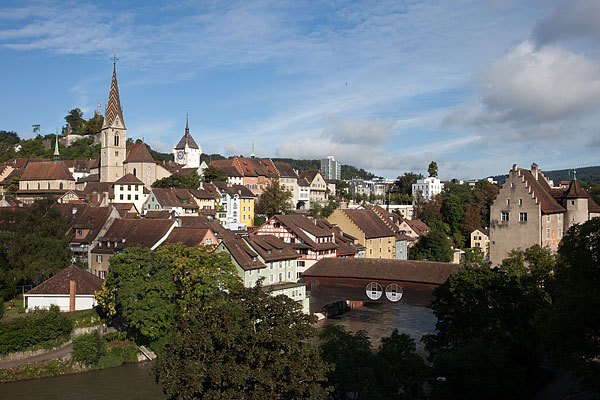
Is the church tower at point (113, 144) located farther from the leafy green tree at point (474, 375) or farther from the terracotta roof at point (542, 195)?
the leafy green tree at point (474, 375)

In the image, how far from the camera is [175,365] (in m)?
16.6

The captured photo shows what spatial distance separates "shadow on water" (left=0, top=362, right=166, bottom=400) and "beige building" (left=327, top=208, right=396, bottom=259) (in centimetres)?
3088

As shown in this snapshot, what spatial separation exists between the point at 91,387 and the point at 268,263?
17.5 m

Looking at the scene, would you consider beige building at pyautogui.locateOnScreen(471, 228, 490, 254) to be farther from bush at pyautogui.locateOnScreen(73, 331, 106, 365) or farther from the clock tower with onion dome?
bush at pyautogui.locateOnScreen(73, 331, 106, 365)

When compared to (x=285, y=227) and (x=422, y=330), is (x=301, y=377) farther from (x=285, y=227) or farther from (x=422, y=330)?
(x=285, y=227)

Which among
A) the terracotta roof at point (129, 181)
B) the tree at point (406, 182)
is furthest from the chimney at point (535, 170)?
the tree at point (406, 182)

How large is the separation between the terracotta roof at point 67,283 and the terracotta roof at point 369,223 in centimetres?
2773

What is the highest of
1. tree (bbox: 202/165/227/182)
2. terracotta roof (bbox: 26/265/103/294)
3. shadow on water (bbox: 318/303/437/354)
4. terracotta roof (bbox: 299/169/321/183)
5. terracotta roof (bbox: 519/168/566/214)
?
terracotta roof (bbox: 299/169/321/183)

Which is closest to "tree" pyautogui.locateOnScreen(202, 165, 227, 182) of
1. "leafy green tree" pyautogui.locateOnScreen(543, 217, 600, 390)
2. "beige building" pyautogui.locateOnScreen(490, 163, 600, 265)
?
"beige building" pyautogui.locateOnScreen(490, 163, 600, 265)

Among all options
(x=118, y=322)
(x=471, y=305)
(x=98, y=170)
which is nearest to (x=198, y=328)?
(x=471, y=305)

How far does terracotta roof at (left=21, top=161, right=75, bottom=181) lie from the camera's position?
80250 mm

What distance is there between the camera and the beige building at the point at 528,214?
41.4m

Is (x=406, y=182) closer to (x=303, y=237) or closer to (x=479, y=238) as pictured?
(x=479, y=238)

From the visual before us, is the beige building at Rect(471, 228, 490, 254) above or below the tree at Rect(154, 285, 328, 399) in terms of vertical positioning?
above
